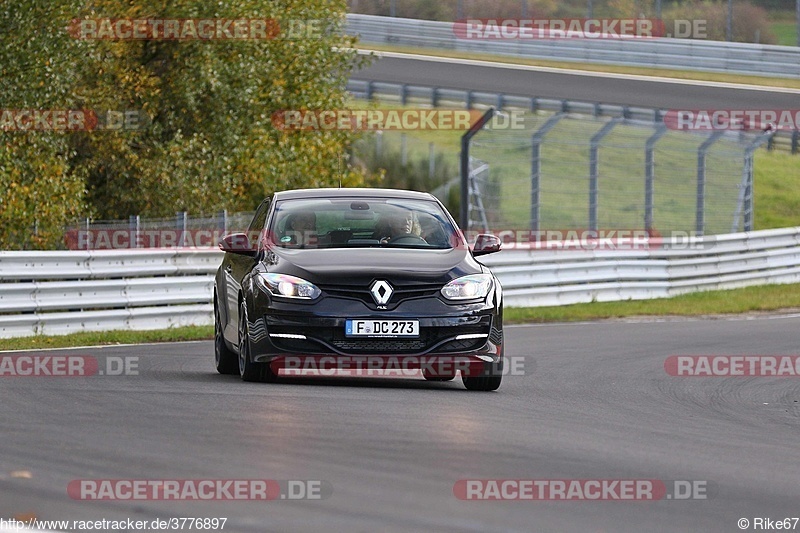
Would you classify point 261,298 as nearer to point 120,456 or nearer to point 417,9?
point 120,456

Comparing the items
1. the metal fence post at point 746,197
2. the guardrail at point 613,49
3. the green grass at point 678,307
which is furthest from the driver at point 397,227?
the guardrail at point 613,49

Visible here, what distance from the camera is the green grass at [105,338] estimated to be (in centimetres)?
1550

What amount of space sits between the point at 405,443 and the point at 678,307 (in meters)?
15.0

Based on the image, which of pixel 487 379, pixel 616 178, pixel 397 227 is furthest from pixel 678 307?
pixel 616 178

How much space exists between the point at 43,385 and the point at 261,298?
5.63 ft

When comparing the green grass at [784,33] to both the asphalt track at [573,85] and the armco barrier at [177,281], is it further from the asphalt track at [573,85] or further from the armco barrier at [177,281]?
the armco barrier at [177,281]

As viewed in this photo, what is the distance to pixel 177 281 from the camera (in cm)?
1812

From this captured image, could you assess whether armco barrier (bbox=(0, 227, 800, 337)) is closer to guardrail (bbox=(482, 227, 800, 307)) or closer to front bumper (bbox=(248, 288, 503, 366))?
guardrail (bbox=(482, 227, 800, 307))

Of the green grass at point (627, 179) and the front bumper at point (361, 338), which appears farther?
the green grass at point (627, 179)

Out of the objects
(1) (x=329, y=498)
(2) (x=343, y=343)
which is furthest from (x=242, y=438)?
(2) (x=343, y=343)

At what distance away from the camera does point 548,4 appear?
5722 cm

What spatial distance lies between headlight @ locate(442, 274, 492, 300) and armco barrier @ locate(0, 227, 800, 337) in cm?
708

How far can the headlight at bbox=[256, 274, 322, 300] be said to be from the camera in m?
10.6

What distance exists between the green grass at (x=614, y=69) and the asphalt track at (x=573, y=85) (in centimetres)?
80
